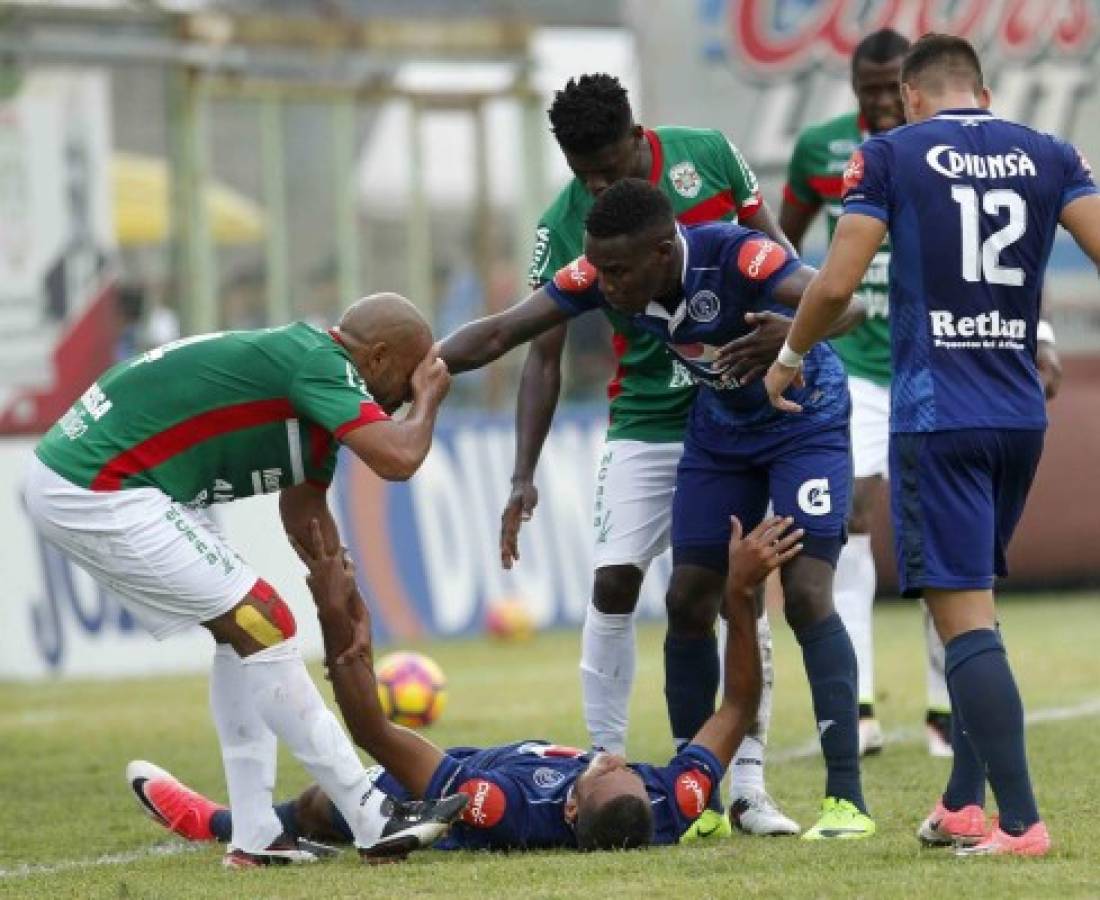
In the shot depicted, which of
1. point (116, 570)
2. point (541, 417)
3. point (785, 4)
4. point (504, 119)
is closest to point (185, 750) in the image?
point (541, 417)

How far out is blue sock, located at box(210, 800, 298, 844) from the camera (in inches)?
304

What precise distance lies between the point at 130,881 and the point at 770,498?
227 centimetres

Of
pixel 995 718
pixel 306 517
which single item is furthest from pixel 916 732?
pixel 995 718

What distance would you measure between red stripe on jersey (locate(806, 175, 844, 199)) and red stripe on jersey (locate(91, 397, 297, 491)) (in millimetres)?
3835

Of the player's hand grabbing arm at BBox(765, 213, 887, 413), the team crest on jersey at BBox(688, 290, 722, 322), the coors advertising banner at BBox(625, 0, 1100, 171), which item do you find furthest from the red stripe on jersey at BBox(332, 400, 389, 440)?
the coors advertising banner at BBox(625, 0, 1100, 171)

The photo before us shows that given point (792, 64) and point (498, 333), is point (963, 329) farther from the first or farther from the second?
point (792, 64)

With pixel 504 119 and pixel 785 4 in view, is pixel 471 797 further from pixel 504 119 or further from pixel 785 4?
pixel 504 119

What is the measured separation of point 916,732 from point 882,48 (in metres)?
2.99

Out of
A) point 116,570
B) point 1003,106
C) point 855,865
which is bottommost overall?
point 855,865

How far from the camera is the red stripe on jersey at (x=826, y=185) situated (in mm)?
10398

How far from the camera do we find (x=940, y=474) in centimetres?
675

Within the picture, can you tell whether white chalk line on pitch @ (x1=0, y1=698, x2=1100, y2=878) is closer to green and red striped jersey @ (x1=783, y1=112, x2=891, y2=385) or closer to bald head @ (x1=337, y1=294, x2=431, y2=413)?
green and red striped jersey @ (x1=783, y1=112, x2=891, y2=385)

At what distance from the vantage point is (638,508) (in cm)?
841

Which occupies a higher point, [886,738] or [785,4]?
[785,4]
